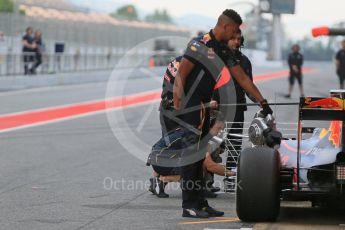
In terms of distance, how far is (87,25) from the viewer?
4897 cm

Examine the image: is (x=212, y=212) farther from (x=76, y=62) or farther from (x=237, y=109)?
(x=76, y=62)

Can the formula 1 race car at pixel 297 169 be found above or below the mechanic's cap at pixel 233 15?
below

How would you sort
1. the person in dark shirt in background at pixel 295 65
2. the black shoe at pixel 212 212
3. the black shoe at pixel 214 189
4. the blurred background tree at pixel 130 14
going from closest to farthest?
the black shoe at pixel 212 212 → the black shoe at pixel 214 189 → the person in dark shirt in background at pixel 295 65 → the blurred background tree at pixel 130 14

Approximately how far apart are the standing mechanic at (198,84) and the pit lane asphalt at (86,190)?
25 centimetres

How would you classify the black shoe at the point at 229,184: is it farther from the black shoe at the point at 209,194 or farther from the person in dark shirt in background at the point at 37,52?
→ the person in dark shirt in background at the point at 37,52

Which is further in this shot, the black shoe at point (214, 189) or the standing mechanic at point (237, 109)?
the black shoe at point (214, 189)

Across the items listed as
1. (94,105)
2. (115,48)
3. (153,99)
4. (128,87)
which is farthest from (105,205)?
(115,48)

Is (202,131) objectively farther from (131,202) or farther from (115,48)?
(115,48)

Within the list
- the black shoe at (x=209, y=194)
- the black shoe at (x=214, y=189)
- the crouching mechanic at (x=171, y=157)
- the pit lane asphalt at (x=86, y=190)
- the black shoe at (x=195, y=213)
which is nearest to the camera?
the pit lane asphalt at (x=86, y=190)

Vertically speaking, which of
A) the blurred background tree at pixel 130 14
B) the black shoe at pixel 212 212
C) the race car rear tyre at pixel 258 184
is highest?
the blurred background tree at pixel 130 14

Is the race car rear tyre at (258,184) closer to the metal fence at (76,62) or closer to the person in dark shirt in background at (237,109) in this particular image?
the person in dark shirt in background at (237,109)

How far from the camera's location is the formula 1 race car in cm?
764

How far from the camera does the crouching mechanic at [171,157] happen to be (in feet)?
31.4

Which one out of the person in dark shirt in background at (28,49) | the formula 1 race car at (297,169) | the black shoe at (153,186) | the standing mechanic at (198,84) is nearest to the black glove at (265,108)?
the standing mechanic at (198,84)
